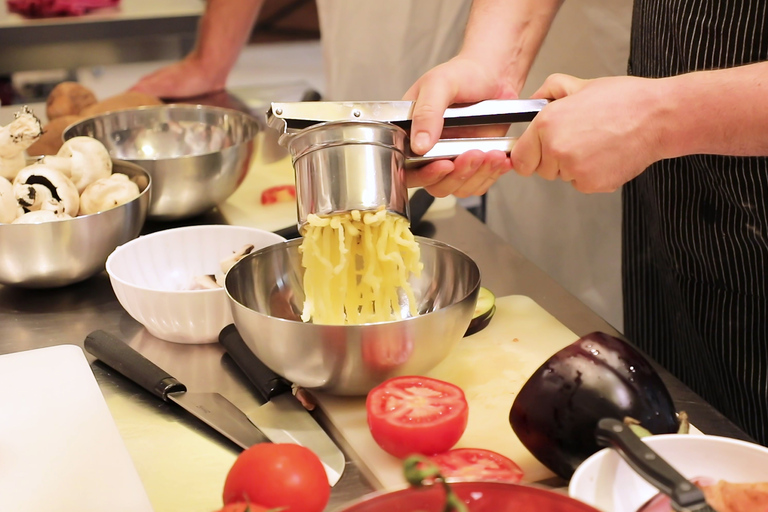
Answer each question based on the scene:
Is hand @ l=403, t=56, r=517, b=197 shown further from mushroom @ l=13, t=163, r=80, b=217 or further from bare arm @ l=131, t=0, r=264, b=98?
bare arm @ l=131, t=0, r=264, b=98

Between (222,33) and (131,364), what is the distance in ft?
5.31

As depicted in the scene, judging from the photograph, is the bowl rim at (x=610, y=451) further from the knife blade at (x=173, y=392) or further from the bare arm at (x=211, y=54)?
the bare arm at (x=211, y=54)

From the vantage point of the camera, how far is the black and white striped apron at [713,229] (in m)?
1.27

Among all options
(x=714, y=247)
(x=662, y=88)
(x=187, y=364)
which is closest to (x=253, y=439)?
(x=187, y=364)

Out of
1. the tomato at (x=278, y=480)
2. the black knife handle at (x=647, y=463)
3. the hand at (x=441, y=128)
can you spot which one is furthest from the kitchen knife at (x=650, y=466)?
the hand at (x=441, y=128)

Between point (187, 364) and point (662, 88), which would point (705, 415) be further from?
point (187, 364)

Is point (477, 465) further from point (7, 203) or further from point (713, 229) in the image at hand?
Answer: point (7, 203)

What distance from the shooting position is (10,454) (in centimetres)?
97

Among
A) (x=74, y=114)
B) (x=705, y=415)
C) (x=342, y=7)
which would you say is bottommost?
(x=705, y=415)

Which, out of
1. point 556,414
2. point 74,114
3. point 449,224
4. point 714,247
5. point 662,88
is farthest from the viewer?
point 74,114

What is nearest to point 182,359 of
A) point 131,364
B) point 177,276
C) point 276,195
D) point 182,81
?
point 131,364

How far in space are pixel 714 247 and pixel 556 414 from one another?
67cm

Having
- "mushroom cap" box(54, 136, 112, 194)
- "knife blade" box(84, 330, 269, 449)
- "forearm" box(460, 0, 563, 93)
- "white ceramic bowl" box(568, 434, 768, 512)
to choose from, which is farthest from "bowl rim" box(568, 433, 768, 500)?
"mushroom cap" box(54, 136, 112, 194)

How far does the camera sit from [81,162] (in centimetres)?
145
